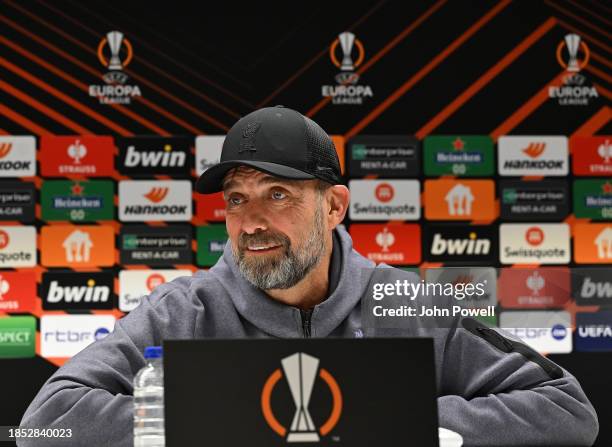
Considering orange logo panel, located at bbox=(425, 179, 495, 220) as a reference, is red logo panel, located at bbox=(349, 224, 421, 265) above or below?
below

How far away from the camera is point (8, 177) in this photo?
11.0 ft

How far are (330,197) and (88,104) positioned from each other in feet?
6.92

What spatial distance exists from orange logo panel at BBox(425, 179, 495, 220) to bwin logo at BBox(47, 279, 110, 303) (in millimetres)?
1517

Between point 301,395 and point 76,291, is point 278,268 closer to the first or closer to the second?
point 301,395

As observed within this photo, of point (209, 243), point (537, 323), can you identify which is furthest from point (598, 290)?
point (209, 243)

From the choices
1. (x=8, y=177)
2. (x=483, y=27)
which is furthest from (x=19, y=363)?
(x=483, y=27)

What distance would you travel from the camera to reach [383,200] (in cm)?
345

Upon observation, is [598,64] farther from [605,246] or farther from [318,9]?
[318,9]

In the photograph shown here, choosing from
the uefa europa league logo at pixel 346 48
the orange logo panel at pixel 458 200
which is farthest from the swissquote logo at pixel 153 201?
the orange logo panel at pixel 458 200

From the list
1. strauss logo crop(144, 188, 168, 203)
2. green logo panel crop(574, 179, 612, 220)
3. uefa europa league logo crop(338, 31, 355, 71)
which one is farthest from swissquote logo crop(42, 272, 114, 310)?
green logo panel crop(574, 179, 612, 220)

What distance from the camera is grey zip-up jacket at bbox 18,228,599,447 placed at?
113cm

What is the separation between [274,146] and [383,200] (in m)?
2.19

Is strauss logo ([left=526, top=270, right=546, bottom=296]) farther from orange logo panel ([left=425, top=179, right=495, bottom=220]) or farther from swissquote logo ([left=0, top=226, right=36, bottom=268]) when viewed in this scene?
swissquote logo ([left=0, top=226, right=36, bottom=268])

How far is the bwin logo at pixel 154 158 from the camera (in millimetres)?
3373
